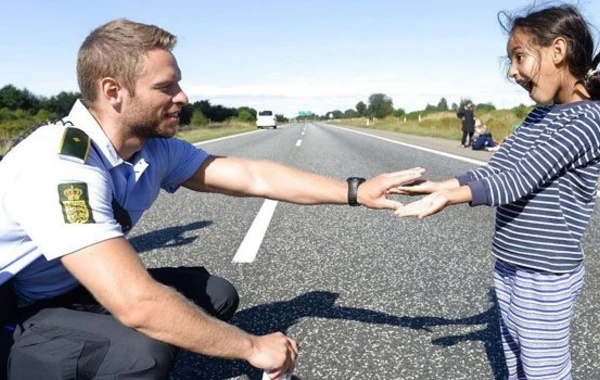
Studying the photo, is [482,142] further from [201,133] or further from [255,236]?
[201,133]

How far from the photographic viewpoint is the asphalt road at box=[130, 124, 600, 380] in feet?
8.57

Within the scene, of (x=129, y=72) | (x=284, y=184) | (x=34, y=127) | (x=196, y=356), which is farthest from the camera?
(x=284, y=184)

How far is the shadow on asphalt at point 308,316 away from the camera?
8.39 ft

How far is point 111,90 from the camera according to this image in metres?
2.09

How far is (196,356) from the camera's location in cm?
272

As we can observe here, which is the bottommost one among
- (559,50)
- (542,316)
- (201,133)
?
(201,133)

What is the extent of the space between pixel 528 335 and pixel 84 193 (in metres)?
1.71

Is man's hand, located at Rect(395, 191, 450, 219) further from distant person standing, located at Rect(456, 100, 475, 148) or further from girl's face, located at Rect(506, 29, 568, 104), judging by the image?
distant person standing, located at Rect(456, 100, 475, 148)

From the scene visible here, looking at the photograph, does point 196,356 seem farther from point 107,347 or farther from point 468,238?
point 468,238

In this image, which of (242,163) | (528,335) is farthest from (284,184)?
(528,335)

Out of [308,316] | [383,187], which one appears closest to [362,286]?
Result: [308,316]

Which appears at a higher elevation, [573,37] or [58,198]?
[573,37]

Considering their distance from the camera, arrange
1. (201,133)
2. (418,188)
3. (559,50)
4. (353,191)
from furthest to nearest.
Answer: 1. (201,133)
2. (353,191)
3. (418,188)
4. (559,50)

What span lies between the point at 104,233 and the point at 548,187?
1577 mm
